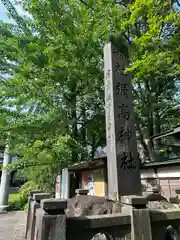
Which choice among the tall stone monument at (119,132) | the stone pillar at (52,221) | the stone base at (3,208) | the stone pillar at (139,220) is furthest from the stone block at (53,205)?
the stone base at (3,208)

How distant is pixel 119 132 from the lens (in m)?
4.96

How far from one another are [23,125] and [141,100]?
20.2 ft

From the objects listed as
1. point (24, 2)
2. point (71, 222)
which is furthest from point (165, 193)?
point (24, 2)

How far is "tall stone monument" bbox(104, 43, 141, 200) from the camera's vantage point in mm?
4574

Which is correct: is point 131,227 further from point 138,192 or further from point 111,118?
point 111,118

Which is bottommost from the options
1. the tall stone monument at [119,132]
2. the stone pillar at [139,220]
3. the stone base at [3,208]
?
the stone base at [3,208]

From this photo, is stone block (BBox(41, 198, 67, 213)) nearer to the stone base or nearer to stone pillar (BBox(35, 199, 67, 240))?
stone pillar (BBox(35, 199, 67, 240))

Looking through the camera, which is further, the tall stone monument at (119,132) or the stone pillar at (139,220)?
the tall stone monument at (119,132)

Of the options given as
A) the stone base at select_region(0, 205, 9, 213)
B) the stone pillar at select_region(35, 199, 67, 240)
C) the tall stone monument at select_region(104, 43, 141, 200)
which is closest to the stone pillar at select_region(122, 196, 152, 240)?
the stone pillar at select_region(35, 199, 67, 240)

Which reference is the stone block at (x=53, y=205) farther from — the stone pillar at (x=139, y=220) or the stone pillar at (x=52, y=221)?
the stone pillar at (x=139, y=220)

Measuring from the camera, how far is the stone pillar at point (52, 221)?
7.97 feet

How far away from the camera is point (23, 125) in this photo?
8.62m

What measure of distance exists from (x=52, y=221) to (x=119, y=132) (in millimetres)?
2963

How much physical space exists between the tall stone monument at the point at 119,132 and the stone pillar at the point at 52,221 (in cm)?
211
